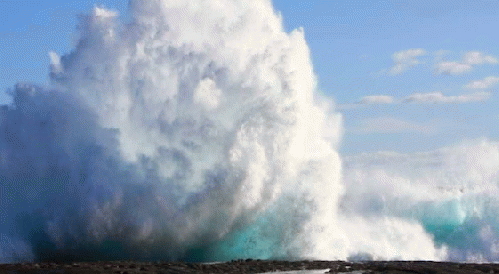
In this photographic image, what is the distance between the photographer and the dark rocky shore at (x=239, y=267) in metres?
38.5

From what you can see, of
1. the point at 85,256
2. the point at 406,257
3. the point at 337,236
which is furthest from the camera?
the point at 406,257

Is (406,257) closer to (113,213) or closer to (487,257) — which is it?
(487,257)

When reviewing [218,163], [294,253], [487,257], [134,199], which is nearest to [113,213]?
[134,199]

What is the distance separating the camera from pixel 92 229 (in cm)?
5000

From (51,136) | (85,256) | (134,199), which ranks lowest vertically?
(85,256)

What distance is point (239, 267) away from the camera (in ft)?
132

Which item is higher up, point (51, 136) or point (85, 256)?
point (51, 136)

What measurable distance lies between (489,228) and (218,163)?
25.9 m

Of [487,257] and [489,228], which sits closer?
[487,257]

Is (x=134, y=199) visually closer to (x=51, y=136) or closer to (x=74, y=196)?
(x=74, y=196)

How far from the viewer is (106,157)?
51.0 metres

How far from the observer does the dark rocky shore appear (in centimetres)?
3853

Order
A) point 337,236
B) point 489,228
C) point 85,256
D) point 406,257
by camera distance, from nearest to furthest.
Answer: point 85,256
point 337,236
point 406,257
point 489,228

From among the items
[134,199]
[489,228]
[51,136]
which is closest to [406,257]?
[489,228]
